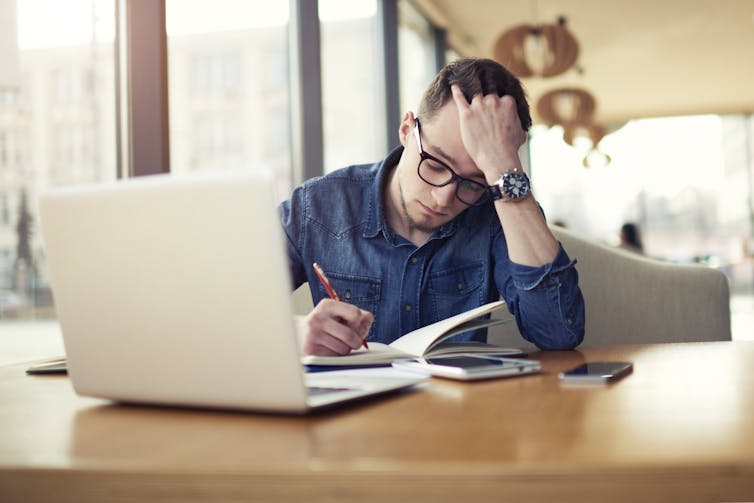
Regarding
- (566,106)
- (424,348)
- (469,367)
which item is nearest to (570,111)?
(566,106)

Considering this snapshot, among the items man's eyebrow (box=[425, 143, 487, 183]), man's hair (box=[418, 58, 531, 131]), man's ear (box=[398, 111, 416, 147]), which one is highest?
man's hair (box=[418, 58, 531, 131])

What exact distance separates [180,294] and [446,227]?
2.87 feet

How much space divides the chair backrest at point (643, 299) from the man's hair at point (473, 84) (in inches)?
12.9

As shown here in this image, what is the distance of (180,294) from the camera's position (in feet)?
2.22

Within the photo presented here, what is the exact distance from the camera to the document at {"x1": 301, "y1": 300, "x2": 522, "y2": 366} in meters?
0.98

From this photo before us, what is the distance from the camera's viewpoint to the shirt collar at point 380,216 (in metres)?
1.49

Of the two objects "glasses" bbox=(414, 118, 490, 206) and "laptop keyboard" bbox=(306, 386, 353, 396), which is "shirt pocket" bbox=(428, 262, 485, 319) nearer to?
"glasses" bbox=(414, 118, 490, 206)

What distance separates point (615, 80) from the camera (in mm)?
8438

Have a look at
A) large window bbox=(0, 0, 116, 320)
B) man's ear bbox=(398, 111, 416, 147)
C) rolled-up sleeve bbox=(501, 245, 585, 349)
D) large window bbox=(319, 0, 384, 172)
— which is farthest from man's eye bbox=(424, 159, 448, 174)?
large window bbox=(319, 0, 384, 172)

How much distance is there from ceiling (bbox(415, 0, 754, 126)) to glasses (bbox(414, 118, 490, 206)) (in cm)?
374

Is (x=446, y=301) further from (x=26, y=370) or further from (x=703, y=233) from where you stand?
(x=703, y=233)

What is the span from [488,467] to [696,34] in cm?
743

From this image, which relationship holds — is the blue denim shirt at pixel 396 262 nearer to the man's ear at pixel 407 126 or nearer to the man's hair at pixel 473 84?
the man's ear at pixel 407 126

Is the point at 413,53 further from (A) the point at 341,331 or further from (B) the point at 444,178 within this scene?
(A) the point at 341,331
